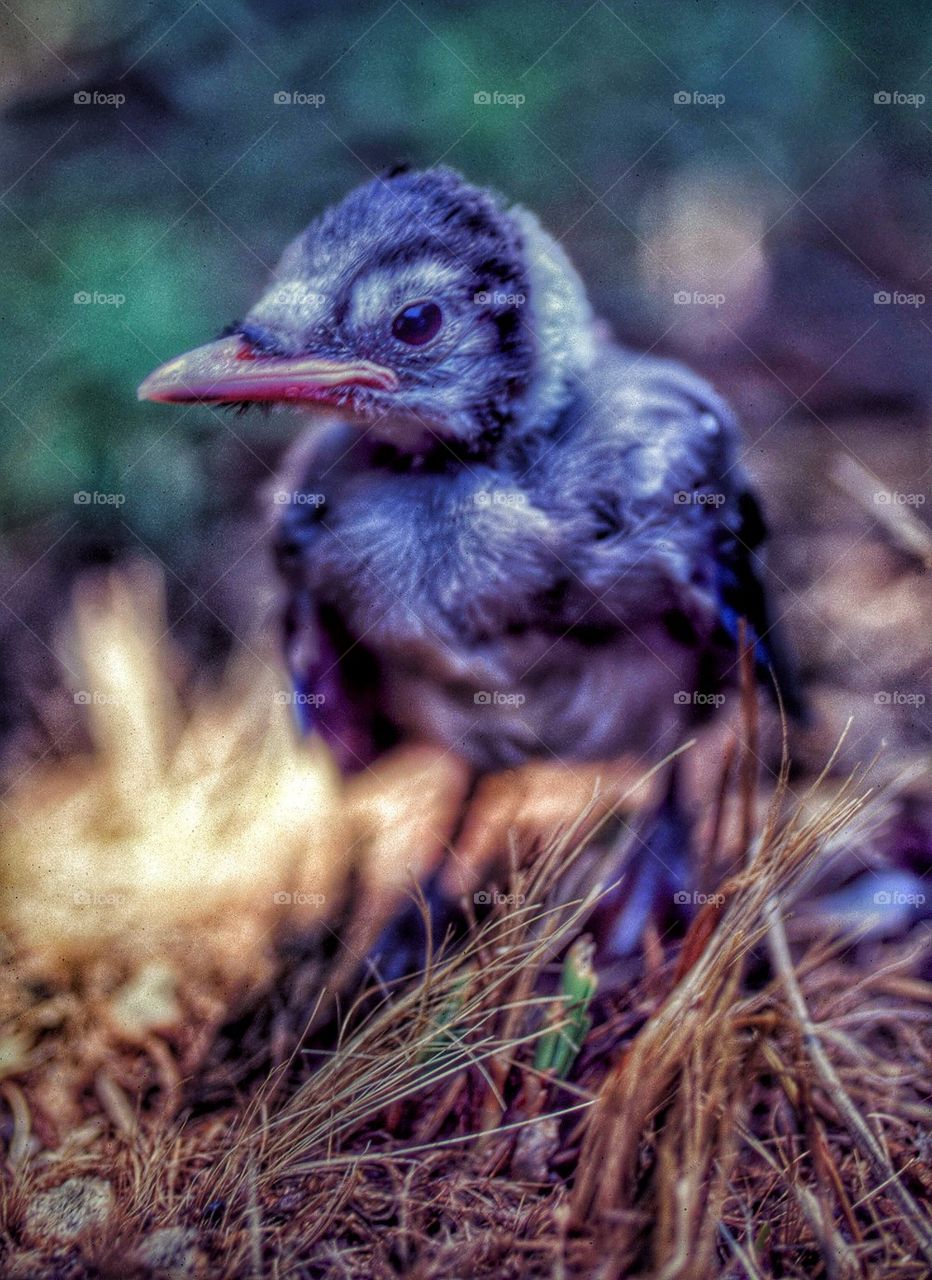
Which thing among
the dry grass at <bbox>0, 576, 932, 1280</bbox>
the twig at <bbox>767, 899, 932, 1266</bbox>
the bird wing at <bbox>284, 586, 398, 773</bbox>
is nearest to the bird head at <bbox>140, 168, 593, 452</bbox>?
the bird wing at <bbox>284, 586, 398, 773</bbox>

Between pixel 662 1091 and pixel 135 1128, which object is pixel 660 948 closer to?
pixel 662 1091

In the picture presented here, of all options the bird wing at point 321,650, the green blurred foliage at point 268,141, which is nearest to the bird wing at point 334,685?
the bird wing at point 321,650

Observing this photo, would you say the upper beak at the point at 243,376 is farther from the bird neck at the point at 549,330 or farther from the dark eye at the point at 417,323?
the bird neck at the point at 549,330

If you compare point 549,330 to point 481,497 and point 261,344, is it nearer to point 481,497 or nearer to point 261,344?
point 481,497

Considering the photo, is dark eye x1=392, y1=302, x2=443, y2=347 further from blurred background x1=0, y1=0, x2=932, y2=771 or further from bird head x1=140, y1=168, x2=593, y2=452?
blurred background x1=0, y1=0, x2=932, y2=771

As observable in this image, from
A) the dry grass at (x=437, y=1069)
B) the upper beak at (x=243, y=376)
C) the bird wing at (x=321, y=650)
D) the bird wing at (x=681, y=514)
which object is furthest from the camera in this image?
the bird wing at (x=321, y=650)

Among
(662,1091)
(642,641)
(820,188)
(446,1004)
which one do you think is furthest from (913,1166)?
(820,188)

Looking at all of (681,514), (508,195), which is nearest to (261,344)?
(508,195)
